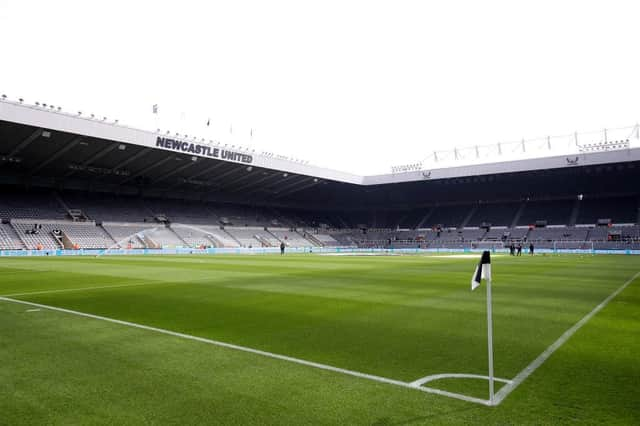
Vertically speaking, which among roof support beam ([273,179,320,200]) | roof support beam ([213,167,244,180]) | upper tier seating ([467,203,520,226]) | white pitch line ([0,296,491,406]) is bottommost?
white pitch line ([0,296,491,406])

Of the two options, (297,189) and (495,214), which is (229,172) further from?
(495,214)

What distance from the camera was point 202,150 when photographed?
163 feet

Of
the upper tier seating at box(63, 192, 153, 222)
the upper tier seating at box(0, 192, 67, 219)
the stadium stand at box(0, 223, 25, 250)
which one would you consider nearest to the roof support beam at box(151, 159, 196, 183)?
the upper tier seating at box(63, 192, 153, 222)

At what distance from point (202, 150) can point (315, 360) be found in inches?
1832

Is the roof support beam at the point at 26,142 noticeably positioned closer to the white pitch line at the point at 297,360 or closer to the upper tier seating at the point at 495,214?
the white pitch line at the point at 297,360

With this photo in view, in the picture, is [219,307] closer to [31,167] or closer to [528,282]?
[528,282]

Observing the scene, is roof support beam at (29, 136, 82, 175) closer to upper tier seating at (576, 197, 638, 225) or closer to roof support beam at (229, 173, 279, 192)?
roof support beam at (229, 173, 279, 192)

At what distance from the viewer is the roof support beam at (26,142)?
39953 millimetres

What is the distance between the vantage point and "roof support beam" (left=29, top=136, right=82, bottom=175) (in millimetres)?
43281

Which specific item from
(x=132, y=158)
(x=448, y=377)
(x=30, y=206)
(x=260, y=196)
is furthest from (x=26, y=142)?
(x=448, y=377)

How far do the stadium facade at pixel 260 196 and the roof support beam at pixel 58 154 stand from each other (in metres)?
0.19

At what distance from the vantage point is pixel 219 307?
10.8m

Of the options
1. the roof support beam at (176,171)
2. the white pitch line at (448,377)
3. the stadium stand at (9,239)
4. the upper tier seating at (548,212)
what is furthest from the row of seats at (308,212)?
the white pitch line at (448,377)

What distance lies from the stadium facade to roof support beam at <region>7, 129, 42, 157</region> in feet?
0.39
